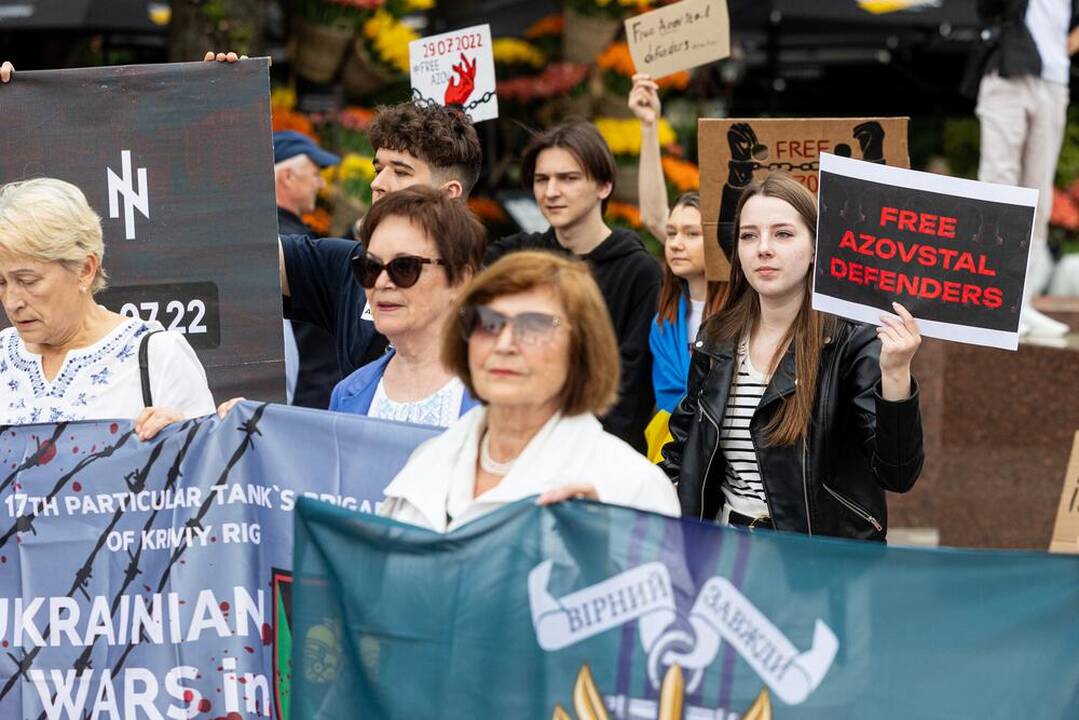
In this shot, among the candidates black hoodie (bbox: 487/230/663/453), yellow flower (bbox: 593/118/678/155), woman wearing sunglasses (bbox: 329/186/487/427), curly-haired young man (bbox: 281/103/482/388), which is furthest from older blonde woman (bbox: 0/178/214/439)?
yellow flower (bbox: 593/118/678/155)

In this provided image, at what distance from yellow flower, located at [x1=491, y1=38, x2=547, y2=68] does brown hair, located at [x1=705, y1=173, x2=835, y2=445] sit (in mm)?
6888

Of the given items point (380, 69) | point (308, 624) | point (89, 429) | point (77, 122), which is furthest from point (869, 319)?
point (380, 69)

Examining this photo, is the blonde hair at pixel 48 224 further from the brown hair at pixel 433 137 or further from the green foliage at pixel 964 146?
the green foliage at pixel 964 146

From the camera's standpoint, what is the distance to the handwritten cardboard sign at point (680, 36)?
6422mm

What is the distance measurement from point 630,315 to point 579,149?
660mm

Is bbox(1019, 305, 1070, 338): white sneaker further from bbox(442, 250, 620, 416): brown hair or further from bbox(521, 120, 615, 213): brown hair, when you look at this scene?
bbox(442, 250, 620, 416): brown hair

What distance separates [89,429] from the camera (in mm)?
3990

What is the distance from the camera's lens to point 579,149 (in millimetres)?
6016


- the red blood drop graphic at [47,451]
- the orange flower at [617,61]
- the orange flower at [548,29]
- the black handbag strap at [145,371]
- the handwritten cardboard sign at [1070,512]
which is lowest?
the handwritten cardboard sign at [1070,512]

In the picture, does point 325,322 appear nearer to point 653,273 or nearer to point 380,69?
point 653,273

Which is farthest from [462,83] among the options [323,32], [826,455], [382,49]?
[323,32]

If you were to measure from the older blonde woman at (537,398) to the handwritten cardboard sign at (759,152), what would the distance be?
240cm

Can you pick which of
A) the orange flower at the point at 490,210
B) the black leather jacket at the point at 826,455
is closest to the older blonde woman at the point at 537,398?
the black leather jacket at the point at 826,455

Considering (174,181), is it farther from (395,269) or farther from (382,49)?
(382,49)
